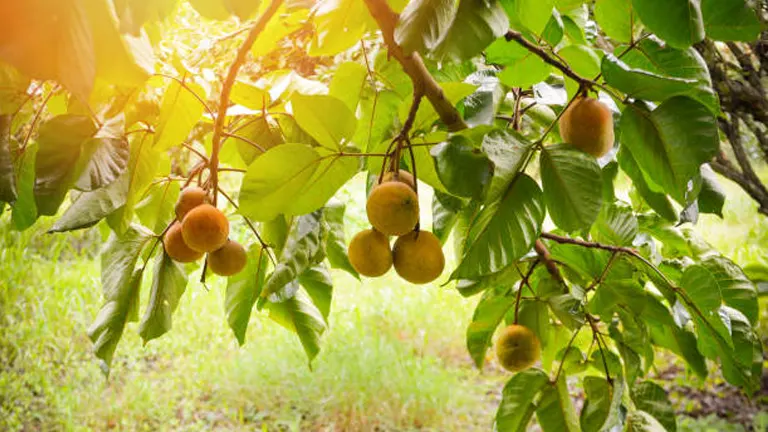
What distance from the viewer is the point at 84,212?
1.67ft

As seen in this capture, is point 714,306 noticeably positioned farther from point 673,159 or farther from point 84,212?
point 84,212

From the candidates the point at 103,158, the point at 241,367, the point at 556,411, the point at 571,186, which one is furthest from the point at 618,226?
the point at 241,367

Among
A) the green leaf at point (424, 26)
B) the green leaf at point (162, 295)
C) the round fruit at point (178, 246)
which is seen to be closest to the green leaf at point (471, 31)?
the green leaf at point (424, 26)

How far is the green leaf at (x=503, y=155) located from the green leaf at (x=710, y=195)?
27 centimetres

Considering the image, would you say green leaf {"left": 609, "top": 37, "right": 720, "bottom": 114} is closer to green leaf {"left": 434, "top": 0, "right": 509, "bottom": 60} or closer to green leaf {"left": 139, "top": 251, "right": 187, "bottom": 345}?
green leaf {"left": 434, "top": 0, "right": 509, "bottom": 60}

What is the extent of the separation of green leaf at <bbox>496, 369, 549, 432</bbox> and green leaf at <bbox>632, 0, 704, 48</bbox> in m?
0.57

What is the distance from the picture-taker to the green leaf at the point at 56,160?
43 cm

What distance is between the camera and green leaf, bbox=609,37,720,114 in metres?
0.40

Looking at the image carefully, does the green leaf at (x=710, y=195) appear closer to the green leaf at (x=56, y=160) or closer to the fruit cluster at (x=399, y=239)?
the fruit cluster at (x=399, y=239)

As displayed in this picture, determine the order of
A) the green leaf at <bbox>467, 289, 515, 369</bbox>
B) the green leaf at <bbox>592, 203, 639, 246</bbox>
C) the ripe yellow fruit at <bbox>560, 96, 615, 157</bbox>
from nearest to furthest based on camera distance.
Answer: the ripe yellow fruit at <bbox>560, 96, 615, 157</bbox>, the green leaf at <bbox>592, 203, 639, 246</bbox>, the green leaf at <bbox>467, 289, 515, 369</bbox>

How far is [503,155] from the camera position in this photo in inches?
16.7

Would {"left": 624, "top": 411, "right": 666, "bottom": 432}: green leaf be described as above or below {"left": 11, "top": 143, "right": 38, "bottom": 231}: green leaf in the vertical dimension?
below

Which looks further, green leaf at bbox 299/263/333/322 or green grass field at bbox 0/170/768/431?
green grass field at bbox 0/170/768/431

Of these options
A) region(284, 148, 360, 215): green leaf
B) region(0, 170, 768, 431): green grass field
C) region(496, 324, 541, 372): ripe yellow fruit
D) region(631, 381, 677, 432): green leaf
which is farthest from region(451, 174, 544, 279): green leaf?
region(0, 170, 768, 431): green grass field
